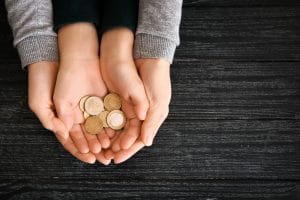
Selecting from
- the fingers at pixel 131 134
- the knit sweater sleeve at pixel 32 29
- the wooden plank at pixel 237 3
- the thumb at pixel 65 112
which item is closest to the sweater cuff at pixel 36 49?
the knit sweater sleeve at pixel 32 29

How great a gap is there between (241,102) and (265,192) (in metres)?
0.21

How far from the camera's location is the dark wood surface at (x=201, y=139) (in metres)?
0.96

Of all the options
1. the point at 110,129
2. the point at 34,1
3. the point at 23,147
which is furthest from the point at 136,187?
the point at 34,1

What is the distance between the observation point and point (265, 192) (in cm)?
96

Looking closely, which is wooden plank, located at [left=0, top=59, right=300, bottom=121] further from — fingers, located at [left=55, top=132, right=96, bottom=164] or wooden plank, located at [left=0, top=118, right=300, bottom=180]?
fingers, located at [left=55, top=132, right=96, bottom=164]

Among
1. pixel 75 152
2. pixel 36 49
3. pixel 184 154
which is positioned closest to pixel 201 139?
pixel 184 154

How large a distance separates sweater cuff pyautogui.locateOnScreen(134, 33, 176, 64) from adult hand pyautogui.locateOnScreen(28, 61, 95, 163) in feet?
0.58

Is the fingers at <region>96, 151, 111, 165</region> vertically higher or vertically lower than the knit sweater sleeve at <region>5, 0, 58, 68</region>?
lower

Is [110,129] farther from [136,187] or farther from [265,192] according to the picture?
[265,192]

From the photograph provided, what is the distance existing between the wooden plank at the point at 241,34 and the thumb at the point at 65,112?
292 millimetres

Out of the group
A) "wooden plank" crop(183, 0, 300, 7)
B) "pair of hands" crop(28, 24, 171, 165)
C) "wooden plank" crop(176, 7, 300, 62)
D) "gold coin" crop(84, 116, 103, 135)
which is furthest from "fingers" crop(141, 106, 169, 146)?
"wooden plank" crop(183, 0, 300, 7)

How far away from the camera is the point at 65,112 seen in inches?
32.9

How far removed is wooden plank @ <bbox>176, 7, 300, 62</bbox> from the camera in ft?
3.23

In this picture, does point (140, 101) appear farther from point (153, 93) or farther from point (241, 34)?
point (241, 34)
